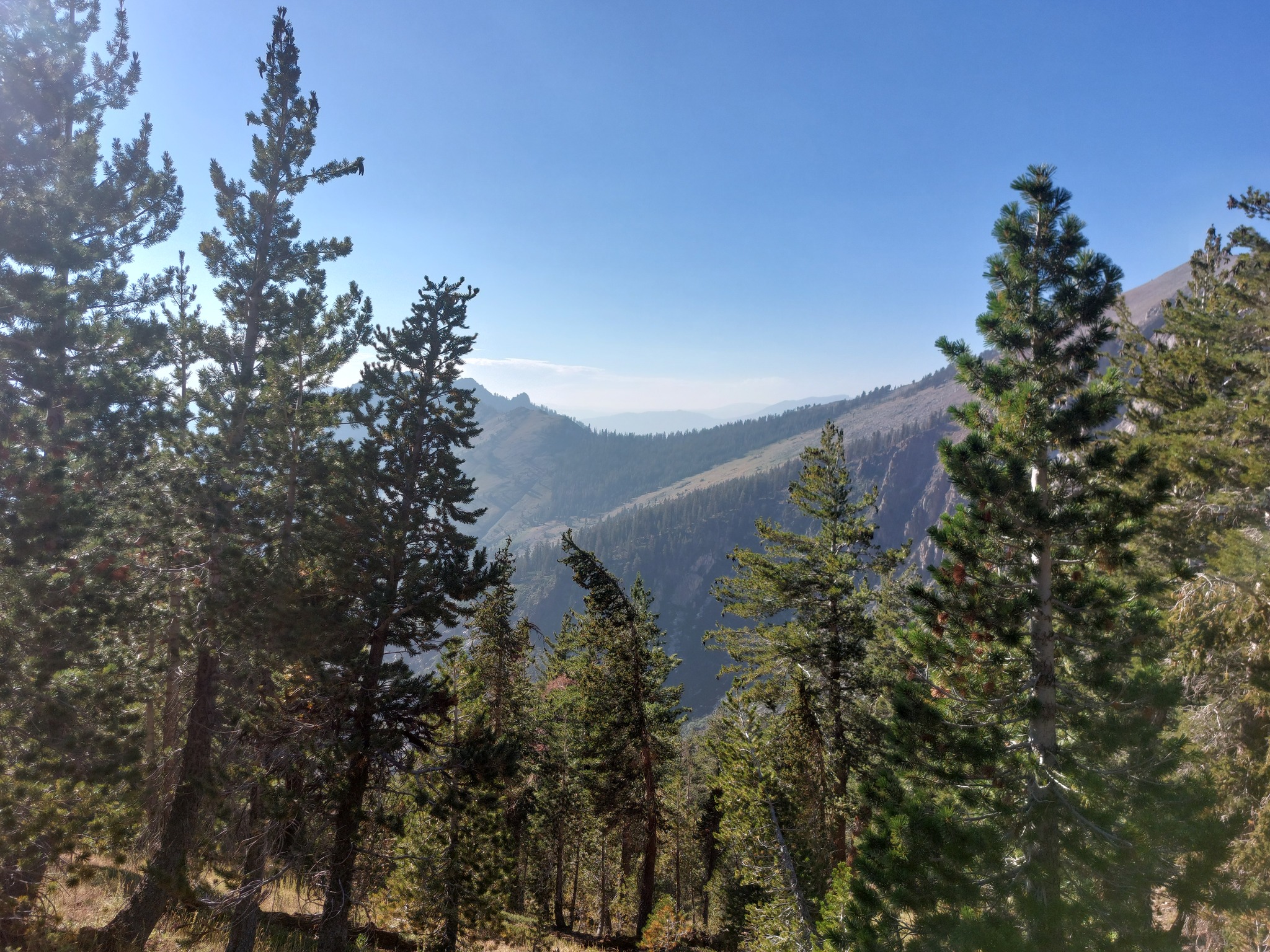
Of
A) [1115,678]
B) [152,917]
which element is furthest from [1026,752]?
[152,917]

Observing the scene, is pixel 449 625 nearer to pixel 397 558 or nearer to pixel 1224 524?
pixel 397 558

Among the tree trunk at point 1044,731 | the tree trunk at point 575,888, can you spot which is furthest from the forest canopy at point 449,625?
the tree trunk at point 575,888

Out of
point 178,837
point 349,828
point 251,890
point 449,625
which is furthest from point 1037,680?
point 178,837

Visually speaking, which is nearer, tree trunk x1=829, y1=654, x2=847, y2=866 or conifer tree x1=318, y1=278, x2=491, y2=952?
conifer tree x1=318, y1=278, x2=491, y2=952

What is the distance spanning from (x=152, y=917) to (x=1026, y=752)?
1680 cm

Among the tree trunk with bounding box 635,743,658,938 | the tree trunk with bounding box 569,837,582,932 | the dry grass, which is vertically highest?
the dry grass

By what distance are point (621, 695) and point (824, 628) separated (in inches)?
341

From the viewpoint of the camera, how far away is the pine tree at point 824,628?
1527 centimetres

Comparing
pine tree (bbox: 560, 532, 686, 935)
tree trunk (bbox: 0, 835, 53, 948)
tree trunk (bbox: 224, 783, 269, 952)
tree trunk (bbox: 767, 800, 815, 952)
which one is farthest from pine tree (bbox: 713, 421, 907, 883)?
tree trunk (bbox: 0, 835, 53, 948)

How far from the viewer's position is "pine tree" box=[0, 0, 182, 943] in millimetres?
9672

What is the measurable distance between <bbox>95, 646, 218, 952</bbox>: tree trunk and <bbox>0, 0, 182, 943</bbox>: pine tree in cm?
129

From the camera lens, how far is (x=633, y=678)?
826 inches

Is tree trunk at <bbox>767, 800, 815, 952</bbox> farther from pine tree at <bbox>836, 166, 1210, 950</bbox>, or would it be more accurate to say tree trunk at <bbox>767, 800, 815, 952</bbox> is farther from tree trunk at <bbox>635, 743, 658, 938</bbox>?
tree trunk at <bbox>635, 743, 658, 938</bbox>

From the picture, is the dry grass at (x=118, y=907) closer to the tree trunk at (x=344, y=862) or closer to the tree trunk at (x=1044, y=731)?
the tree trunk at (x=344, y=862)
